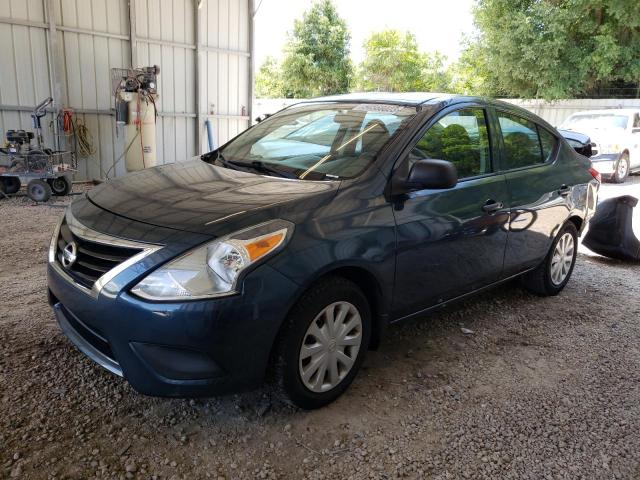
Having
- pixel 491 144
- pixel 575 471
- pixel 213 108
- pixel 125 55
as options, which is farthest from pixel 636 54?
pixel 575 471

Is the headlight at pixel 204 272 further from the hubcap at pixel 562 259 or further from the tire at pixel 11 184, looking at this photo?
the tire at pixel 11 184

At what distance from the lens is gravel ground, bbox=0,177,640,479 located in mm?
2246

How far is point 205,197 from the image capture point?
2.55m

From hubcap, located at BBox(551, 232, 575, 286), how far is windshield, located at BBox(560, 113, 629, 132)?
345 inches

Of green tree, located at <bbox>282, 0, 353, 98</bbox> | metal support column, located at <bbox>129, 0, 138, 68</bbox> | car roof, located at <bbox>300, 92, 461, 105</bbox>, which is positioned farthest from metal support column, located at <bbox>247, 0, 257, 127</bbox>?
green tree, located at <bbox>282, 0, 353, 98</bbox>

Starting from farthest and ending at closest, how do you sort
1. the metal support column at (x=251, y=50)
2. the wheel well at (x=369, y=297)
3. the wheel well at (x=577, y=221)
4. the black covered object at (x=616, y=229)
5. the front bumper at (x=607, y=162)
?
the metal support column at (x=251, y=50) → the front bumper at (x=607, y=162) → the black covered object at (x=616, y=229) → the wheel well at (x=577, y=221) → the wheel well at (x=369, y=297)

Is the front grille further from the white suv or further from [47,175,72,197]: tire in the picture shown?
the white suv

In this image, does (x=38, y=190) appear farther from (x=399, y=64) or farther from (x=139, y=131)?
(x=399, y=64)

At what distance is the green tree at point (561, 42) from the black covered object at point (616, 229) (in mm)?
12237

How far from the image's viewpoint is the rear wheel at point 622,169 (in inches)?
463

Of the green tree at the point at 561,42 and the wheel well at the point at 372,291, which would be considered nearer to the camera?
the wheel well at the point at 372,291

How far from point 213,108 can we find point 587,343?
9785 mm

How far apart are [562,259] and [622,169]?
9.10m

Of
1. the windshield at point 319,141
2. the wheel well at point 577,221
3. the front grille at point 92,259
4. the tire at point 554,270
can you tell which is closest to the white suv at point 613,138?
the wheel well at point 577,221
